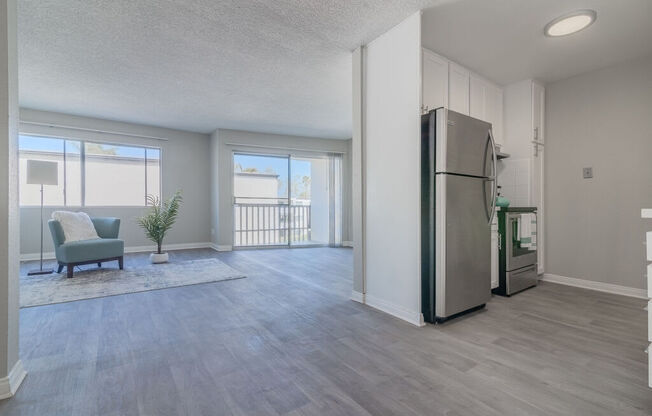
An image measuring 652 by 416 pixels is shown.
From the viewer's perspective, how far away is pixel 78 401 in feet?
4.68

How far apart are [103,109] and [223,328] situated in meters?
4.65

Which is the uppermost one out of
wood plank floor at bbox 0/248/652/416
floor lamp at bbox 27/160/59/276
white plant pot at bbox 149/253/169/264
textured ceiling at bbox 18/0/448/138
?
textured ceiling at bbox 18/0/448/138

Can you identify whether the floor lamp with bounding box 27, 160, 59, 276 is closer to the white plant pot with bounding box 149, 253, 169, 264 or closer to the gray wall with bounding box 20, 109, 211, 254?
the white plant pot with bounding box 149, 253, 169, 264

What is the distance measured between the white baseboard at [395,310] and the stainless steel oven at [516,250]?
52.9 inches

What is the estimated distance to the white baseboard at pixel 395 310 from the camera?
2.36 m

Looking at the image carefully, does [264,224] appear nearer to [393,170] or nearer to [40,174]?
[40,174]

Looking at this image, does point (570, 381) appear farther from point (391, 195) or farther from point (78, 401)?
point (78, 401)

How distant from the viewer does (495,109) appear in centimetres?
368

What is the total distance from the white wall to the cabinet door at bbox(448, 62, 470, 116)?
2.72 feet

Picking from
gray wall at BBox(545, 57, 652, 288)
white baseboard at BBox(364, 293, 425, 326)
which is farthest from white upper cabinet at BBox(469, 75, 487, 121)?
white baseboard at BBox(364, 293, 425, 326)

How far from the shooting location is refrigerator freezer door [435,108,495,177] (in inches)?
91.3

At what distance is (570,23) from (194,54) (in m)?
3.45

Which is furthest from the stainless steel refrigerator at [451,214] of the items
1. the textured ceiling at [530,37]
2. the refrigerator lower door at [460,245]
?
the textured ceiling at [530,37]

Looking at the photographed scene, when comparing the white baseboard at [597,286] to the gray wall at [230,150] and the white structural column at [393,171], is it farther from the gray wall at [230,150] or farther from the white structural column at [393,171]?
the gray wall at [230,150]
